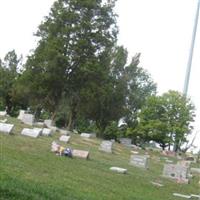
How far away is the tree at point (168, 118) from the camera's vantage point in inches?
2212

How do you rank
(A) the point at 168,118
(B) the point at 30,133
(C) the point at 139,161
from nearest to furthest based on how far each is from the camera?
(C) the point at 139,161 < (B) the point at 30,133 < (A) the point at 168,118

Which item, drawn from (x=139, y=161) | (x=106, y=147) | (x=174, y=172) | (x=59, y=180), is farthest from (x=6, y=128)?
(x=59, y=180)

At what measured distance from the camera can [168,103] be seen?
57719mm

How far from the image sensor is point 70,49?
46.9 meters

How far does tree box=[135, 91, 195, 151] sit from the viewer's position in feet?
184

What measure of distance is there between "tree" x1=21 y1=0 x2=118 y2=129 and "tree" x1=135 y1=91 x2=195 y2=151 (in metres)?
11.4

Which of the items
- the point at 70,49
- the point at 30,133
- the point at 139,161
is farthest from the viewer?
the point at 70,49

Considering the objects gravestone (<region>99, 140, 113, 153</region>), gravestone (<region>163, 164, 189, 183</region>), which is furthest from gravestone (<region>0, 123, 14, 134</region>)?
gravestone (<region>99, 140, 113, 153</region>)

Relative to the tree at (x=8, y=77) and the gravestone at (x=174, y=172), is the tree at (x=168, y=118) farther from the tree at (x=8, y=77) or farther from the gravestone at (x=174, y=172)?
the gravestone at (x=174, y=172)

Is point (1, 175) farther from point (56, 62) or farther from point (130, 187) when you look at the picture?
point (56, 62)

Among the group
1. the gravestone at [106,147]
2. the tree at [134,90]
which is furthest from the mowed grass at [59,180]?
the tree at [134,90]

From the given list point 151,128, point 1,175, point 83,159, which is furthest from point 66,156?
point 151,128

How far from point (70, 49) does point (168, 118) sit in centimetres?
1525

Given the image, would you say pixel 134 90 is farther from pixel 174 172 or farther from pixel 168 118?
pixel 174 172
